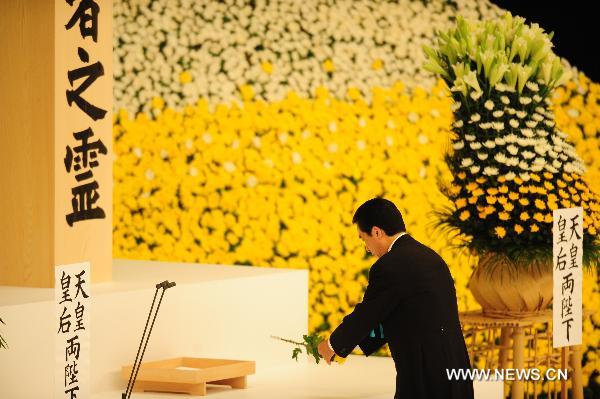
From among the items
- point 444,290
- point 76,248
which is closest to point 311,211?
point 76,248

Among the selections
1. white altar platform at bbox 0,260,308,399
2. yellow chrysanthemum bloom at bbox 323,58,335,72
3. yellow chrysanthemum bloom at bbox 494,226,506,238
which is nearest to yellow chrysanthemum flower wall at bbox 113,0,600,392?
yellow chrysanthemum bloom at bbox 323,58,335,72

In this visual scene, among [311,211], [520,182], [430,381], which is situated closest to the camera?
[430,381]

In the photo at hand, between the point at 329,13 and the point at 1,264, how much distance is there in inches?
106

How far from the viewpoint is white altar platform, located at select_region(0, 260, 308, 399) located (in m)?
4.30

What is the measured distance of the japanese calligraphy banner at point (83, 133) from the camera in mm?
4879

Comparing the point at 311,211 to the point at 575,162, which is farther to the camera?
the point at 311,211

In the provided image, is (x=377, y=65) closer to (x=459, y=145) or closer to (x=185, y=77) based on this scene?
(x=185, y=77)

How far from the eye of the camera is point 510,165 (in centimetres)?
487

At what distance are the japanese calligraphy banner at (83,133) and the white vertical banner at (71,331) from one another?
108 centimetres

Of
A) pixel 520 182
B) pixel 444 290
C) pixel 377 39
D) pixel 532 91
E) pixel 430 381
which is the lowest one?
pixel 430 381

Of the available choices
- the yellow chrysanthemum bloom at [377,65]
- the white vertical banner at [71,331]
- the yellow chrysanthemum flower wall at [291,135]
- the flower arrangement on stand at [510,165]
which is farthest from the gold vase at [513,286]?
the yellow chrysanthemum bloom at [377,65]

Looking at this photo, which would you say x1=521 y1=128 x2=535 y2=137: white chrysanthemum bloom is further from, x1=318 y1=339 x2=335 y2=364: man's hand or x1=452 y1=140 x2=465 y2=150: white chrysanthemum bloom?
x1=318 y1=339 x2=335 y2=364: man's hand

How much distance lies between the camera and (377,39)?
691 centimetres

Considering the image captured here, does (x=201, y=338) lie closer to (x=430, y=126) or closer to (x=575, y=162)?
(x=575, y=162)
